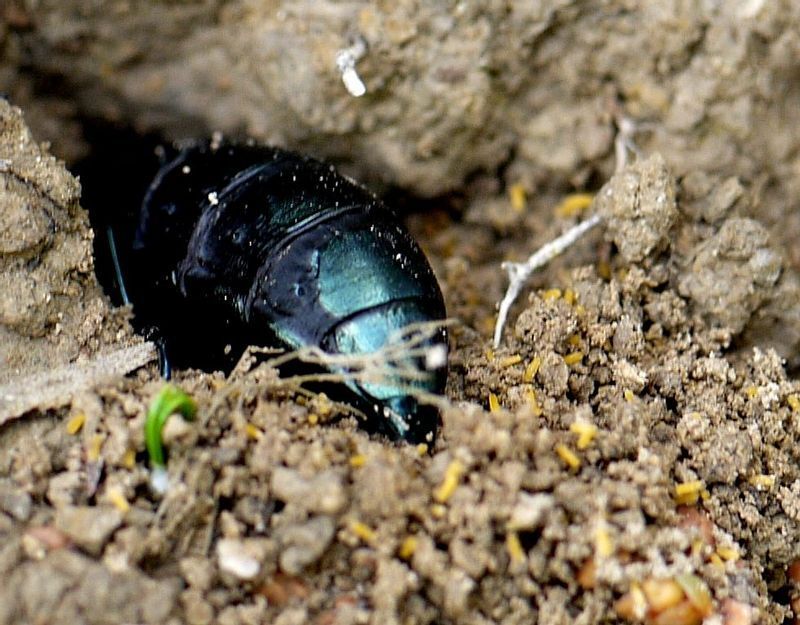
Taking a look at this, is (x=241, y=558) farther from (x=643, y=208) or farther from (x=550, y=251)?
(x=643, y=208)

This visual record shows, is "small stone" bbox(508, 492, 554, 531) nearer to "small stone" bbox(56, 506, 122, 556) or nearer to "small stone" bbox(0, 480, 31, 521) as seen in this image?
"small stone" bbox(56, 506, 122, 556)

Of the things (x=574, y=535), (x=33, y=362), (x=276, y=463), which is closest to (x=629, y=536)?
(x=574, y=535)

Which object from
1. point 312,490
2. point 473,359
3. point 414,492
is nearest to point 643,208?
point 473,359

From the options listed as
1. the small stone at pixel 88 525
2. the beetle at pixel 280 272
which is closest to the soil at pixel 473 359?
the small stone at pixel 88 525

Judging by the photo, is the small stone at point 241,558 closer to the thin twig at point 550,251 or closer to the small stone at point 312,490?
the small stone at point 312,490

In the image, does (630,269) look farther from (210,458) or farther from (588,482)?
(210,458)

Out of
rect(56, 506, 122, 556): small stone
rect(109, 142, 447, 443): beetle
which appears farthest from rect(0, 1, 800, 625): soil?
rect(109, 142, 447, 443): beetle
